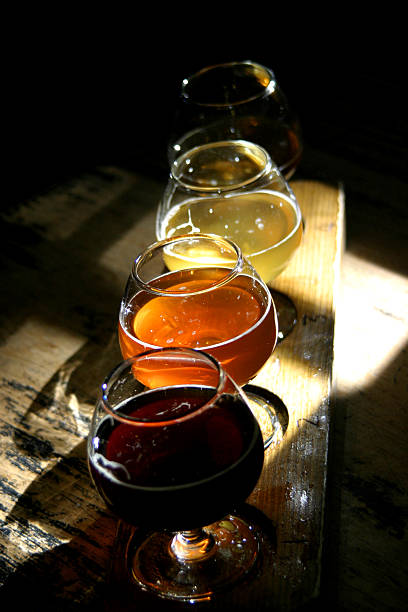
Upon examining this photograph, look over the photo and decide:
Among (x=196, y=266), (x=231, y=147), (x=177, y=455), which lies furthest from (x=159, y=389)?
(x=231, y=147)

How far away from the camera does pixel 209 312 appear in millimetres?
694

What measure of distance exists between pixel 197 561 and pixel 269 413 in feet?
0.65

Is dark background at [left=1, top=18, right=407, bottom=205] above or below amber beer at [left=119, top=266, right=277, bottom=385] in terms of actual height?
below

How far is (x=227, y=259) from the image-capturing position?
747 millimetres

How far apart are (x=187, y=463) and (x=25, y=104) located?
7.88 feet

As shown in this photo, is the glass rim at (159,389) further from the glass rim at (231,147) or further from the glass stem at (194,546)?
the glass rim at (231,147)

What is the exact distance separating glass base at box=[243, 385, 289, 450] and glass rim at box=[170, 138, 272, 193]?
9.4 inches

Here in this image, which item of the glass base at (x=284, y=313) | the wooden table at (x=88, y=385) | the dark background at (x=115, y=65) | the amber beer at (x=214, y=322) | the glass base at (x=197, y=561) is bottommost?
the dark background at (x=115, y=65)

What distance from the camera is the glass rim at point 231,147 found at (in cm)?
82

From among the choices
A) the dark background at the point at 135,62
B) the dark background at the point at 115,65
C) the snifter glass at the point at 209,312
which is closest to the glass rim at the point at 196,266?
the snifter glass at the point at 209,312

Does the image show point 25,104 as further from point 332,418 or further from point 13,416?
point 332,418

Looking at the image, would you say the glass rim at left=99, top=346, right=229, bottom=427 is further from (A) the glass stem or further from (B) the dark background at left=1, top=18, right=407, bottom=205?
(B) the dark background at left=1, top=18, right=407, bottom=205

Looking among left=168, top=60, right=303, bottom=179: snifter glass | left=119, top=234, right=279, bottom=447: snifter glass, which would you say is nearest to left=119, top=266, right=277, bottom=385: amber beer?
left=119, top=234, right=279, bottom=447: snifter glass

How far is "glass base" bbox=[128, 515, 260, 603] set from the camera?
0.61m
